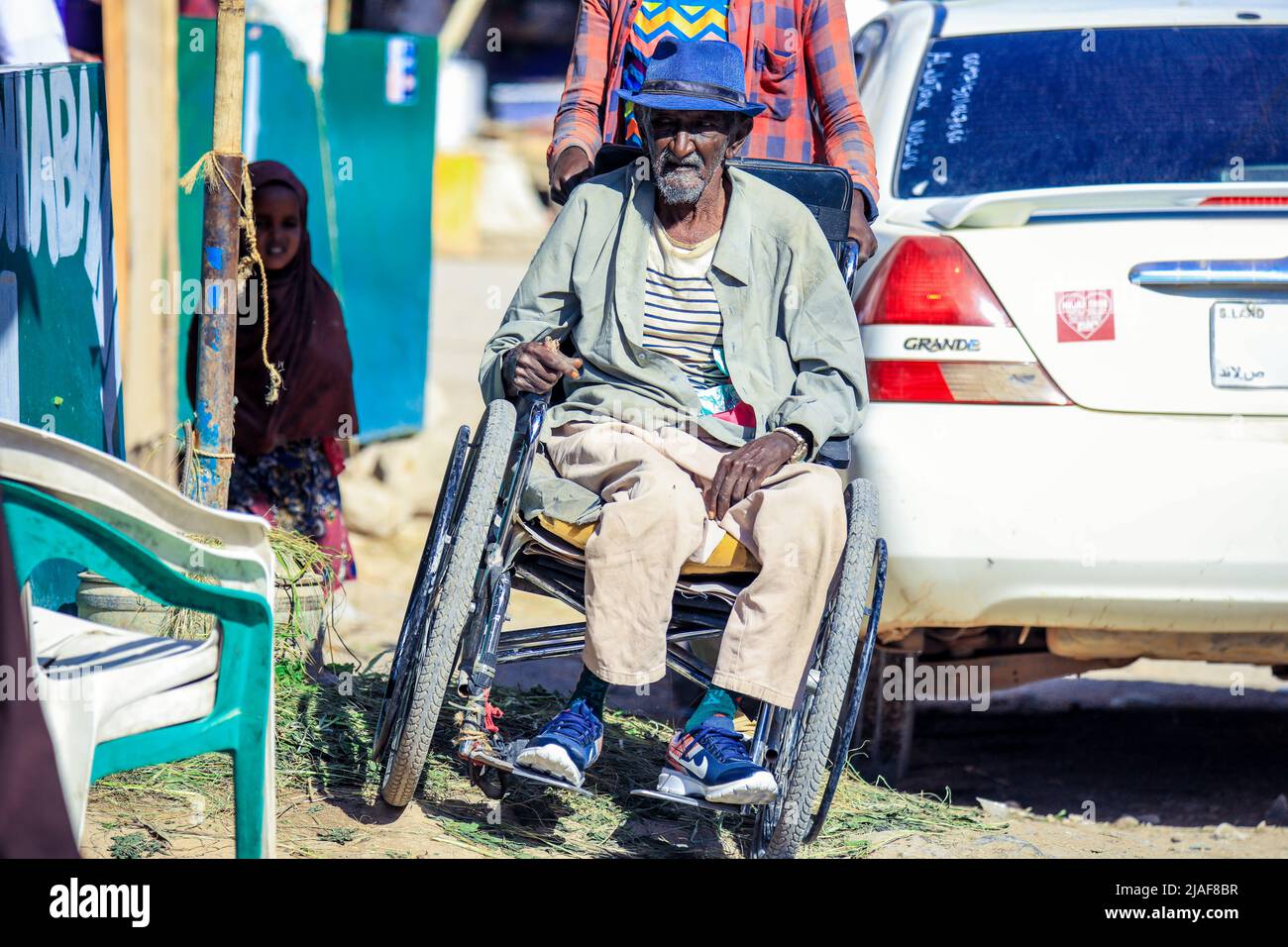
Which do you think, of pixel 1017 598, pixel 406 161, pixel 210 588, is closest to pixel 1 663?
pixel 210 588

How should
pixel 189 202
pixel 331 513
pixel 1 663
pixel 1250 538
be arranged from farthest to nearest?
pixel 189 202
pixel 331 513
pixel 1250 538
pixel 1 663

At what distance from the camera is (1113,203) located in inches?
138

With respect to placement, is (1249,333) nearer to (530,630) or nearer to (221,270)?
(530,630)

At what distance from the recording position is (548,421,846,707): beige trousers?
3.04 m

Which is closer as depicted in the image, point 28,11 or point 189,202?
point 28,11

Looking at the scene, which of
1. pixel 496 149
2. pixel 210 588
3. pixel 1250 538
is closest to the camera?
pixel 210 588

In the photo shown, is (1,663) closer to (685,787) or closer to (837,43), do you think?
(685,787)

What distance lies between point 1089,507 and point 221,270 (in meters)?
2.24

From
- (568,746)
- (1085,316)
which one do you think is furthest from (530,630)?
(1085,316)

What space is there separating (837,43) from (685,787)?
2234 mm

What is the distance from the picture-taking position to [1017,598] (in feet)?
11.2

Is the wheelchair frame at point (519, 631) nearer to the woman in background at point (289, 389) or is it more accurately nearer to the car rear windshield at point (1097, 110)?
the car rear windshield at point (1097, 110)

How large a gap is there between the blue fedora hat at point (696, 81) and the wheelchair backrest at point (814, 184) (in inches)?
12.6

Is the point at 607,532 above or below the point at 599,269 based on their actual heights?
below
